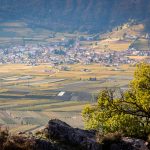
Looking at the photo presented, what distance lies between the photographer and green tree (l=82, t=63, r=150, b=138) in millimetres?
33906

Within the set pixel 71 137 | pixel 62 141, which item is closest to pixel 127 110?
pixel 71 137

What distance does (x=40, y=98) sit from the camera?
189000mm

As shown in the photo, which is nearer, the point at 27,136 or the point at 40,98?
the point at 27,136

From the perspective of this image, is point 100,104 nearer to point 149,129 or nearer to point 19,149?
point 149,129

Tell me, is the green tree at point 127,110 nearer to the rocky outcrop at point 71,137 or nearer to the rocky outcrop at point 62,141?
the rocky outcrop at point 62,141

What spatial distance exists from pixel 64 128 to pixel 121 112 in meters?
10.3

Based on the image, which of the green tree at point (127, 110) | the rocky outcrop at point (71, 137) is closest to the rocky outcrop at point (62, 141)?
the rocky outcrop at point (71, 137)

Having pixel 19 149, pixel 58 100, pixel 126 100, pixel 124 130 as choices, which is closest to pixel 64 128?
pixel 19 149

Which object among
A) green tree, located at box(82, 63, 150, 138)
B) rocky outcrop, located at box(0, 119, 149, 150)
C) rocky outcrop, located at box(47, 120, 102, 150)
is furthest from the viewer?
green tree, located at box(82, 63, 150, 138)

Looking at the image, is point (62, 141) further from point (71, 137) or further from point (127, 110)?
point (127, 110)

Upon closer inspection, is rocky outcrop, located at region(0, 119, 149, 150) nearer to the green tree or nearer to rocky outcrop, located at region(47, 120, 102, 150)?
rocky outcrop, located at region(47, 120, 102, 150)

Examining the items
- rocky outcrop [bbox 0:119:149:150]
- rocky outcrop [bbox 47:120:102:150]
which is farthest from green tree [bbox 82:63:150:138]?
rocky outcrop [bbox 47:120:102:150]

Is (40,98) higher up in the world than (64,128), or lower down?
lower down

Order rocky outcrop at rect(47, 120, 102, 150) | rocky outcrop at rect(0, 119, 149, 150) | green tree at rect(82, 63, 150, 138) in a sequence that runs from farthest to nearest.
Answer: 1. green tree at rect(82, 63, 150, 138)
2. rocky outcrop at rect(47, 120, 102, 150)
3. rocky outcrop at rect(0, 119, 149, 150)
